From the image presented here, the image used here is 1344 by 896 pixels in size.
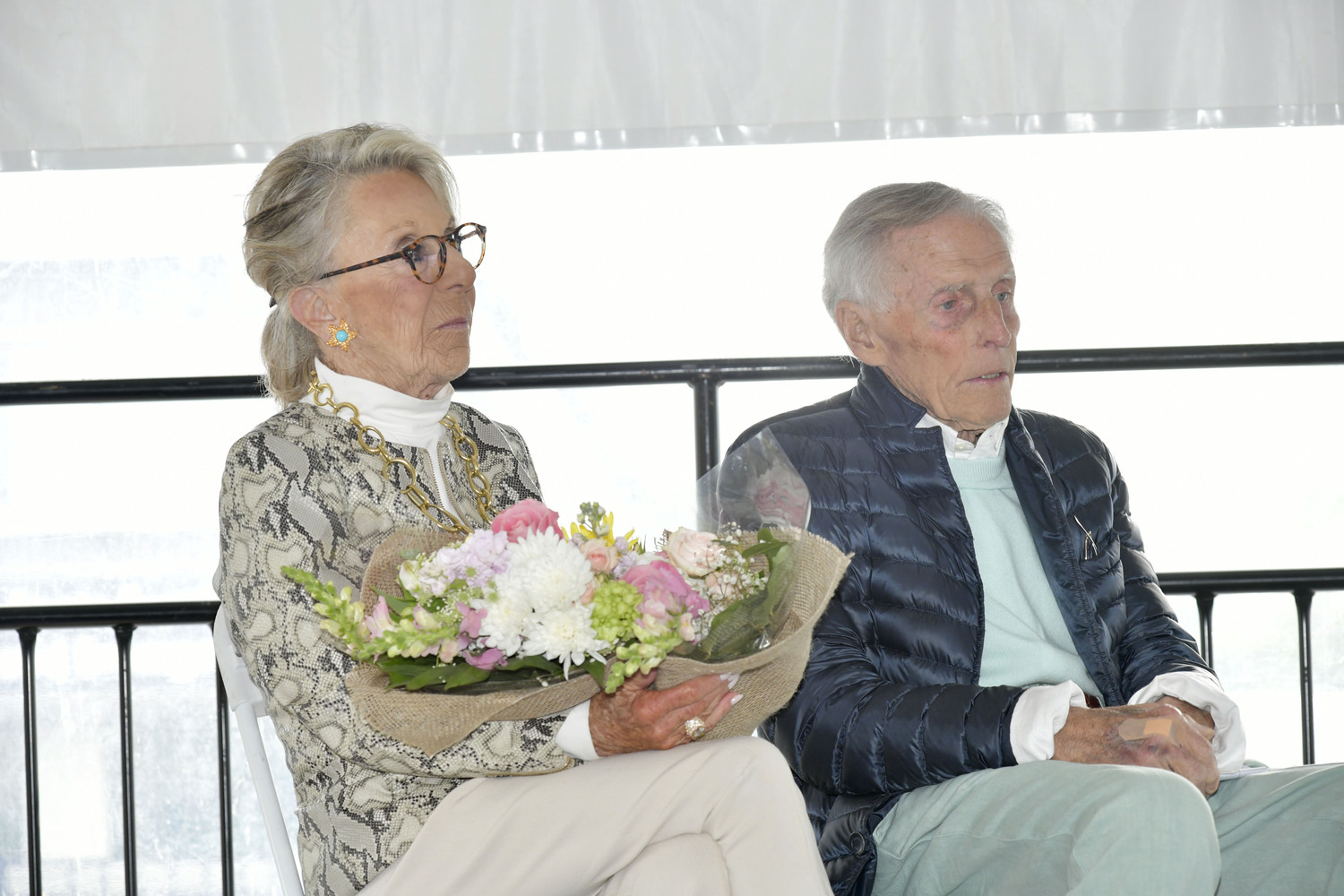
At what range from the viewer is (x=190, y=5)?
329cm

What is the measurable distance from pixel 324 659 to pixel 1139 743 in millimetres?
1058

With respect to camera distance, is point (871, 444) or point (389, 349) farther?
point (871, 444)

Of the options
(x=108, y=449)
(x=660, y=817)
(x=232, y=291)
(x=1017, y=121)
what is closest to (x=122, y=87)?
(x=232, y=291)

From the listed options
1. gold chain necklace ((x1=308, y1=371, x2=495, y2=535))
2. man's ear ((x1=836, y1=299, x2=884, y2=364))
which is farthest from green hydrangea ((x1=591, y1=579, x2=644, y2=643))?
man's ear ((x1=836, y1=299, x2=884, y2=364))

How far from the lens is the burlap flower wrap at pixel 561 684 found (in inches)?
50.5

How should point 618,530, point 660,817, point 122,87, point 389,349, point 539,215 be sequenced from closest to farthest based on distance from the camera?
point 660,817
point 618,530
point 389,349
point 122,87
point 539,215

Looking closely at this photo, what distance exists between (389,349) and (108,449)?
2322 mm

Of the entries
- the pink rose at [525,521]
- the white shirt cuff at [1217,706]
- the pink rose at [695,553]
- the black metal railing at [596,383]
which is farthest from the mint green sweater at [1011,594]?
the pink rose at [525,521]

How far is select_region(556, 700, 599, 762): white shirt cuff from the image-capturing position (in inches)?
55.2

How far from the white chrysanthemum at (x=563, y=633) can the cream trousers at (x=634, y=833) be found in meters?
0.26

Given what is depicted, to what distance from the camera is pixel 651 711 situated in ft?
4.39

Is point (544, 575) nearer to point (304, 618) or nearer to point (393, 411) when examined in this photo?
point (304, 618)

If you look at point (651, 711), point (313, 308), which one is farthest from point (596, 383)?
point (651, 711)

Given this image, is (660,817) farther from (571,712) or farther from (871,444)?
(871,444)
